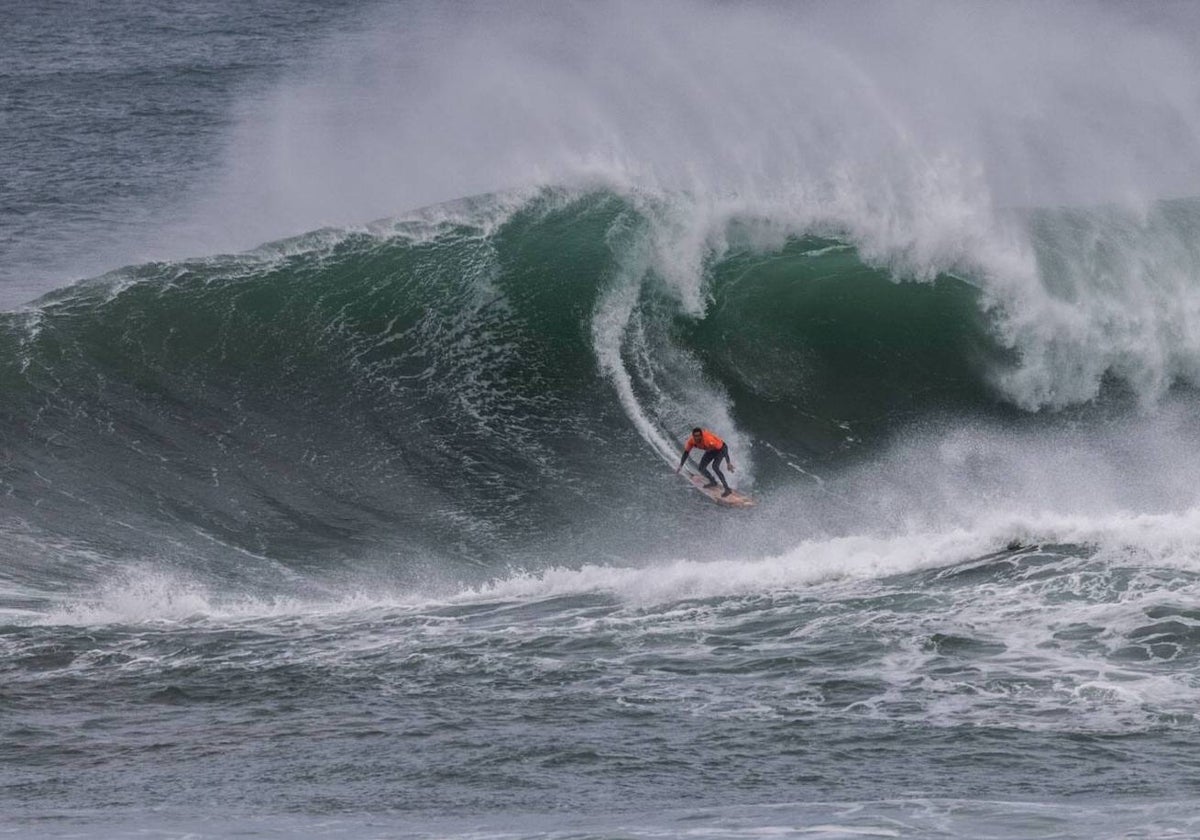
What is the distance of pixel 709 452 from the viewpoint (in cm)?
2095

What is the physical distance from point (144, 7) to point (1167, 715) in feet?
163

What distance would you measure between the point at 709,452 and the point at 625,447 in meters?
1.72

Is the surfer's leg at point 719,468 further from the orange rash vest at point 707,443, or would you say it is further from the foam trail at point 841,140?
the foam trail at point 841,140

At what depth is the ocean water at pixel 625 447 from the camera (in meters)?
13.1

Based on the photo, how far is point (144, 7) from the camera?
181ft

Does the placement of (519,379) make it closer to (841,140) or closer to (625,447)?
(625,447)

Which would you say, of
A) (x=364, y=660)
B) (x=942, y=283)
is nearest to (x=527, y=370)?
(x=942, y=283)

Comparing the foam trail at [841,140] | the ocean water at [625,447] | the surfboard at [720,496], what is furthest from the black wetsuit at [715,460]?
the foam trail at [841,140]

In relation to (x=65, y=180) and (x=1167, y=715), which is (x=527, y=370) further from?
(x=65, y=180)

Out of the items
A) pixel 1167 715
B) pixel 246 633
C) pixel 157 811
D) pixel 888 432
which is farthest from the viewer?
pixel 888 432

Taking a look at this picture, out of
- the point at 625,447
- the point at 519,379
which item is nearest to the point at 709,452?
the point at 625,447

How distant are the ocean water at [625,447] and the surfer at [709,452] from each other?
445mm

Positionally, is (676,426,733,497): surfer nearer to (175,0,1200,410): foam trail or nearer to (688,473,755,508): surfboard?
(688,473,755,508): surfboard

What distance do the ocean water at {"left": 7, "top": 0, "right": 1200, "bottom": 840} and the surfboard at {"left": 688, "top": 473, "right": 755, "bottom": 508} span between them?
0.17m
